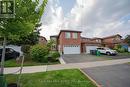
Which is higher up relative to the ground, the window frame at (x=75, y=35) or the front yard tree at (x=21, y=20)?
the window frame at (x=75, y=35)

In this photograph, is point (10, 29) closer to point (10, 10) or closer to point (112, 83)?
point (10, 10)

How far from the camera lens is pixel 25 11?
5875mm

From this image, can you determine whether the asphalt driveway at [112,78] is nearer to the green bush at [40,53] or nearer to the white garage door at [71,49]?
the green bush at [40,53]

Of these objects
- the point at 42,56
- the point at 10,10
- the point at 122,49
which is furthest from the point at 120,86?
the point at 122,49

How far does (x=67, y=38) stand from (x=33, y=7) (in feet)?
89.0

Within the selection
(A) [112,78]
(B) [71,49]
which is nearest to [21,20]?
(A) [112,78]

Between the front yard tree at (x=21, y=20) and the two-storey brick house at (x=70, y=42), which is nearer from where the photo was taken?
the front yard tree at (x=21, y=20)

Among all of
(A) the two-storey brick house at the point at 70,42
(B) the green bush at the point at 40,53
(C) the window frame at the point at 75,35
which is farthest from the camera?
(C) the window frame at the point at 75,35

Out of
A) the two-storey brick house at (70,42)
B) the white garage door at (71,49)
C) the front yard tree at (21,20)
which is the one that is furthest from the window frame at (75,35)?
the front yard tree at (21,20)

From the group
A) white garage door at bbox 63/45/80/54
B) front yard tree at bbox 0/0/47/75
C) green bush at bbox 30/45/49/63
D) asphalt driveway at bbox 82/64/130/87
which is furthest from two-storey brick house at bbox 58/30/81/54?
front yard tree at bbox 0/0/47/75

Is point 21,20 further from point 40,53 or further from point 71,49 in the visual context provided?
point 71,49

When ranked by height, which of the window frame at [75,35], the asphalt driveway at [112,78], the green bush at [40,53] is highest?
the window frame at [75,35]

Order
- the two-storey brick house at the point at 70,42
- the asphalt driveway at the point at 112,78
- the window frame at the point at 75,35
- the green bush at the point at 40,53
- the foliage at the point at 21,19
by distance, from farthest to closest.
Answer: the window frame at the point at 75,35, the two-storey brick house at the point at 70,42, the green bush at the point at 40,53, the asphalt driveway at the point at 112,78, the foliage at the point at 21,19

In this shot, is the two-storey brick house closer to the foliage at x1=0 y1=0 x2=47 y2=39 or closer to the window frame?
the window frame
